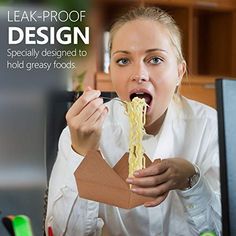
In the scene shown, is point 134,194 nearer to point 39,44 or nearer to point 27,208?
point 27,208

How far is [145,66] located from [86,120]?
192 millimetres

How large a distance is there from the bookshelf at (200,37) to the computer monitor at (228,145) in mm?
359

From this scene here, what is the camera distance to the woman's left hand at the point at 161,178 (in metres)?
1.27

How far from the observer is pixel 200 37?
141 centimetres

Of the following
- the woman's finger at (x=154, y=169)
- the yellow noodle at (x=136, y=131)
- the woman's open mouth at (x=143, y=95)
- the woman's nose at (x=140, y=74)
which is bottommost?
the woman's finger at (x=154, y=169)

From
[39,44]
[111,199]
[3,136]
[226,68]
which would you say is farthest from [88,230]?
[226,68]

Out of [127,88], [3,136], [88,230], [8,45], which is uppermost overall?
[8,45]

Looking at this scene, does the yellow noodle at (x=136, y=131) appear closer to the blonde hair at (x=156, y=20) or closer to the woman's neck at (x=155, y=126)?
the woman's neck at (x=155, y=126)

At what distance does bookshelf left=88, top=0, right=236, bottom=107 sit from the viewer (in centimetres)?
131

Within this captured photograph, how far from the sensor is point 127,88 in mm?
1282

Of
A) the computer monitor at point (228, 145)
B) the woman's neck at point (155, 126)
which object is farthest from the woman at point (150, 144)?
the computer monitor at point (228, 145)

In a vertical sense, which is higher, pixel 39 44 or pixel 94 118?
pixel 39 44

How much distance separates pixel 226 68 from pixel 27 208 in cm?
64

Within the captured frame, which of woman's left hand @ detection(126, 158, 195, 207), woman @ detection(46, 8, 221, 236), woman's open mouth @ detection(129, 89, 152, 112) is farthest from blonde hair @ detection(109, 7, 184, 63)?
woman's left hand @ detection(126, 158, 195, 207)
